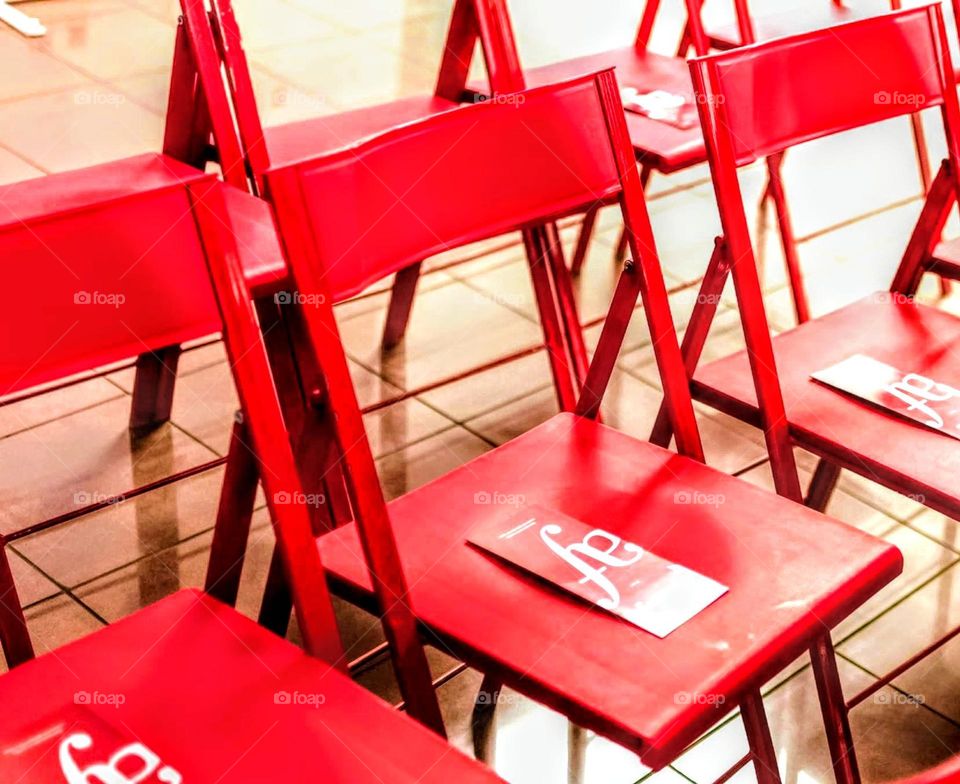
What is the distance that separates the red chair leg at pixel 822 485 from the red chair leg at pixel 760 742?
0.65 meters

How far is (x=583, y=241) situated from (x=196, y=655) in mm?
2506

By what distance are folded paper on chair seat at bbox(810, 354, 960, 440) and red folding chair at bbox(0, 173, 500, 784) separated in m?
0.92

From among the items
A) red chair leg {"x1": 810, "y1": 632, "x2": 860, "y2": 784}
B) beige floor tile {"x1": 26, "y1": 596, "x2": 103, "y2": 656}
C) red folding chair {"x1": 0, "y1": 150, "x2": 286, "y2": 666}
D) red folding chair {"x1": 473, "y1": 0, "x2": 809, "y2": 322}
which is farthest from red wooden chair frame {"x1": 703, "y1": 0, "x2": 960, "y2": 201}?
red folding chair {"x1": 0, "y1": 150, "x2": 286, "y2": 666}

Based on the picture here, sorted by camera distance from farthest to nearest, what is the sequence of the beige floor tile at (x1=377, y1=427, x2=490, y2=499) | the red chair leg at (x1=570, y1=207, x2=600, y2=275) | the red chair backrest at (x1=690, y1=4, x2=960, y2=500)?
the red chair leg at (x1=570, y1=207, x2=600, y2=275) → the beige floor tile at (x1=377, y1=427, x2=490, y2=499) → the red chair backrest at (x1=690, y1=4, x2=960, y2=500)

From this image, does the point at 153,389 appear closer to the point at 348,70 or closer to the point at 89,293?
the point at 89,293

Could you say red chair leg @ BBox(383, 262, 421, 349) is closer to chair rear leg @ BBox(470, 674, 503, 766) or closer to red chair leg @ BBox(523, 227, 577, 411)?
red chair leg @ BBox(523, 227, 577, 411)

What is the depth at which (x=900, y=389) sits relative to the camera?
7.52ft

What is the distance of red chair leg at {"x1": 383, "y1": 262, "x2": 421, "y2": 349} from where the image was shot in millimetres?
3512

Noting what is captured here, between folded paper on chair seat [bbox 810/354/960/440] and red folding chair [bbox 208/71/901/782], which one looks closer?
red folding chair [bbox 208/71/901/782]

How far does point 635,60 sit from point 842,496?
4.26ft

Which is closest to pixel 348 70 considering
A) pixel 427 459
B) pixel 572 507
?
pixel 427 459

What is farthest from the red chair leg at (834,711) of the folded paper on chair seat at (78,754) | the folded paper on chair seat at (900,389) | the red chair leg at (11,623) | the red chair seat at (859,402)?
the red chair leg at (11,623)

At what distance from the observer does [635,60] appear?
361 centimetres

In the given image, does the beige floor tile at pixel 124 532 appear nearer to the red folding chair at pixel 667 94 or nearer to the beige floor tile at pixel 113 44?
the red folding chair at pixel 667 94
